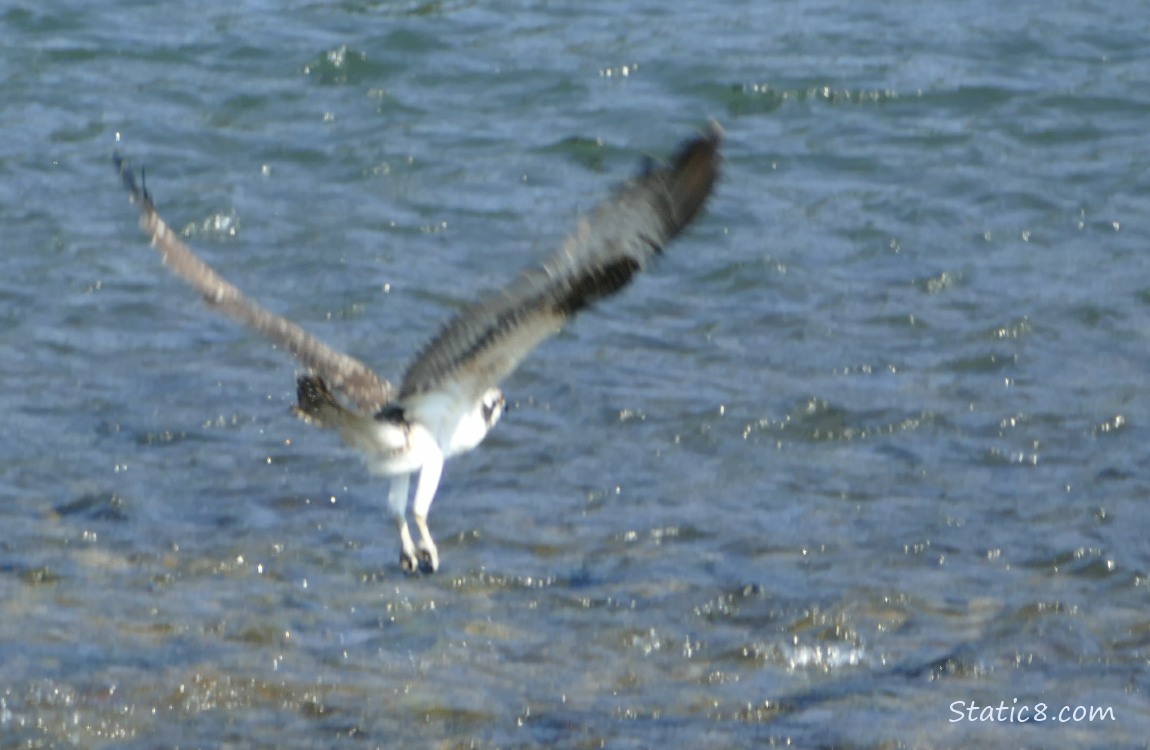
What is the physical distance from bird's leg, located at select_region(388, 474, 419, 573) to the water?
0.11 m

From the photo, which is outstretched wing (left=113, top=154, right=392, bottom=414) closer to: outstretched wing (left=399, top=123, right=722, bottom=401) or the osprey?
the osprey

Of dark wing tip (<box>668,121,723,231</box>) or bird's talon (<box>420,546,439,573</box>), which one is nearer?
dark wing tip (<box>668,121,723,231</box>)

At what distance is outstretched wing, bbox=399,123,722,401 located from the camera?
4.95 metres

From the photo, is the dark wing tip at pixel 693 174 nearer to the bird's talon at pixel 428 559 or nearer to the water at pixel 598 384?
the water at pixel 598 384

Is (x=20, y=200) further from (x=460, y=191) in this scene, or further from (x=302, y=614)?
(x=302, y=614)

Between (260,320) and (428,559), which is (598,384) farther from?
(260,320)

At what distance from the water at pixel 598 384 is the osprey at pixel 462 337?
406mm

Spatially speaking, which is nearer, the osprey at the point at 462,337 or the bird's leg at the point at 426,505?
the osprey at the point at 462,337

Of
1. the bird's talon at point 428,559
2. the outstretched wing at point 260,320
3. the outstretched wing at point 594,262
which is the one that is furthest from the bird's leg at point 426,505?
the outstretched wing at point 594,262

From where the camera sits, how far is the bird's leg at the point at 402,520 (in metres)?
6.27

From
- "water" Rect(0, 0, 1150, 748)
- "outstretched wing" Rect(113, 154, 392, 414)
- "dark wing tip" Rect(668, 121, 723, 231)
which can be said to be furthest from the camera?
"outstretched wing" Rect(113, 154, 392, 414)

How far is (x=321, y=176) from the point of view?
10.6 meters

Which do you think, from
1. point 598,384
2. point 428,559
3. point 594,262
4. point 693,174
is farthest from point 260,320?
point 598,384

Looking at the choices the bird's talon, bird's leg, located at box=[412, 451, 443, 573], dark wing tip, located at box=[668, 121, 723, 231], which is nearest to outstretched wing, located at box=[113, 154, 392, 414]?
bird's leg, located at box=[412, 451, 443, 573]
